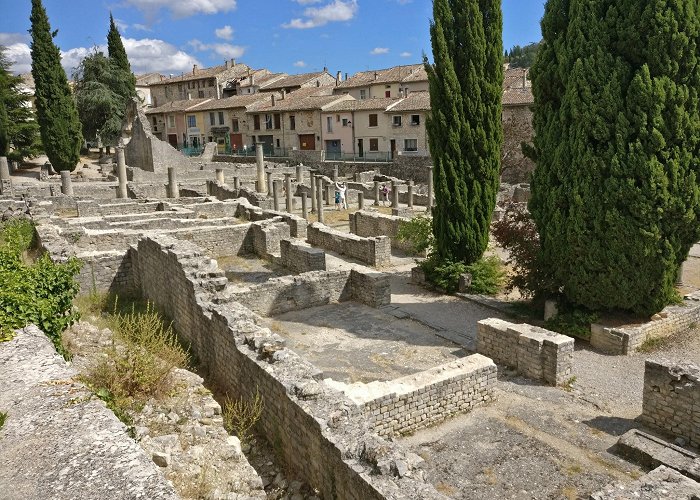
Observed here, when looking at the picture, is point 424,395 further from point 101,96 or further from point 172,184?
point 101,96

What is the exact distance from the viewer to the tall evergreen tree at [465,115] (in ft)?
50.9

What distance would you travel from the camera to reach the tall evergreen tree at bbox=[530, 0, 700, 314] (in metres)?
11.3

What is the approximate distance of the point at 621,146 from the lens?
11617mm

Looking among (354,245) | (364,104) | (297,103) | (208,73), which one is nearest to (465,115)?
(354,245)

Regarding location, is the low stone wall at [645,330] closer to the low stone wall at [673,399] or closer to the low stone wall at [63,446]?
the low stone wall at [673,399]

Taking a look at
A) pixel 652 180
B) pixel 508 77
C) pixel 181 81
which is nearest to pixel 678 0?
pixel 652 180

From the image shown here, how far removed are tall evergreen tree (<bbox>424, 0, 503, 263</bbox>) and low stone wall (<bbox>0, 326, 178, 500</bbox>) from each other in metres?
11.9

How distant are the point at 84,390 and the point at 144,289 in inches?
362

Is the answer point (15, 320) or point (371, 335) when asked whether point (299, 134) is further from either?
point (15, 320)

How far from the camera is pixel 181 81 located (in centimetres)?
8106

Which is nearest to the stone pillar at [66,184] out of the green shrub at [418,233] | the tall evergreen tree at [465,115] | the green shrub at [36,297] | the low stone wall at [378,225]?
Answer: the low stone wall at [378,225]

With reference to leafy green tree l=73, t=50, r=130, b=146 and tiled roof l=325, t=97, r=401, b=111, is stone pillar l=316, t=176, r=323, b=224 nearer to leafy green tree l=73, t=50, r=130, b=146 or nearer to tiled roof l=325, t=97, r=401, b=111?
tiled roof l=325, t=97, r=401, b=111

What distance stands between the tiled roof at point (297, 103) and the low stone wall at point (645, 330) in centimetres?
4703

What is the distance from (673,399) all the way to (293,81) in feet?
222
